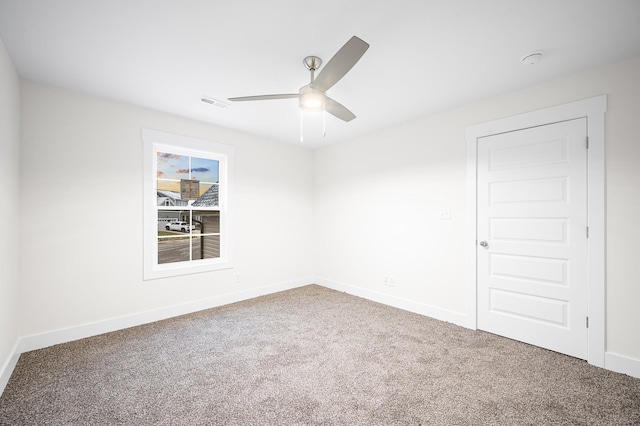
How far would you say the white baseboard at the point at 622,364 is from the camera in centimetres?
218

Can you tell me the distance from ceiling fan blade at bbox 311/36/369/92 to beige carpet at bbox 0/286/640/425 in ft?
7.36

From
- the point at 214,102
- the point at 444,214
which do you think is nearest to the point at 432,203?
the point at 444,214

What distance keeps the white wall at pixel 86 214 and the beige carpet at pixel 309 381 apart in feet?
1.29

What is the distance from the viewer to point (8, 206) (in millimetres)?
2240

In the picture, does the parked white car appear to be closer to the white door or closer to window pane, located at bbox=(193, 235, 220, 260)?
window pane, located at bbox=(193, 235, 220, 260)

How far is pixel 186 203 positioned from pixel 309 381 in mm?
2833

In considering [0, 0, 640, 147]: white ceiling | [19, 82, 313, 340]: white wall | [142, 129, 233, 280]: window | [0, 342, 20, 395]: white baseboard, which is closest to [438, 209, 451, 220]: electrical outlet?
[0, 0, 640, 147]: white ceiling

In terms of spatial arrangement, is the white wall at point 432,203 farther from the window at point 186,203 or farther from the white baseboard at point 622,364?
the window at point 186,203

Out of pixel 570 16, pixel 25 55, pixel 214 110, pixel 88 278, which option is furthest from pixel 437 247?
pixel 25 55

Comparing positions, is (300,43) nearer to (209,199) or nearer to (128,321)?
(209,199)

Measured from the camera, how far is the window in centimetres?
334

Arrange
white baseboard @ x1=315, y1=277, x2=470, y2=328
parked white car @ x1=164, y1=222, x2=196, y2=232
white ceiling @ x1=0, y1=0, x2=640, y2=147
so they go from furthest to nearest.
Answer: parked white car @ x1=164, y1=222, x2=196, y2=232, white baseboard @ x1=315, y1=277, x2=470, y2=328, white ceiling @ x1=0, y1=0, x2=640, y2=147

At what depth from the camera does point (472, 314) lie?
10.2ft

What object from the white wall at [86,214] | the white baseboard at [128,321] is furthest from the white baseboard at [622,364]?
the white wall at [86,214]
